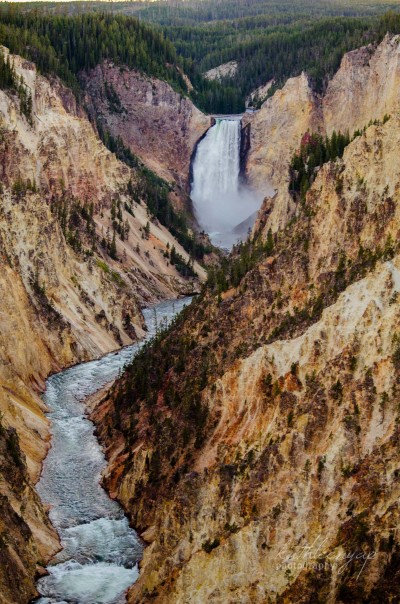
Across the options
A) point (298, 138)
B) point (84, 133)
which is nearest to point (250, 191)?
point (298, 138)

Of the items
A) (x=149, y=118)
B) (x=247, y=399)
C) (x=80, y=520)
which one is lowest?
(x=80, y=520)

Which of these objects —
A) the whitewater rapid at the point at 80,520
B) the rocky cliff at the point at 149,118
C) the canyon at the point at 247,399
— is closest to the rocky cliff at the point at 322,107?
the rocky cliff at the point at 149,118

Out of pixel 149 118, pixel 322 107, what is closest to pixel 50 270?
pixel 149 118

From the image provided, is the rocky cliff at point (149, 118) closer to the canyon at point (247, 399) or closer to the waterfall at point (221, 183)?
the waterfall at point (221, 183)

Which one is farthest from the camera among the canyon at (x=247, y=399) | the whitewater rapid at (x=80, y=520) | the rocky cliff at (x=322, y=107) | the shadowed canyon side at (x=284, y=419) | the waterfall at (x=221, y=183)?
the waterfall at (x=221, y=183)

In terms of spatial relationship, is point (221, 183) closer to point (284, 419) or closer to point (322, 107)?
point (322, 107)

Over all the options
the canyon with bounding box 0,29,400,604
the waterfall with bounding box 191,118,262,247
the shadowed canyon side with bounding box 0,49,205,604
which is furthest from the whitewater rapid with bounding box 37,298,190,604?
the waterfall with bounding box 191,118,262,247

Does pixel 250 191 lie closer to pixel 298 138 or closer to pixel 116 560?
pixel 298 138

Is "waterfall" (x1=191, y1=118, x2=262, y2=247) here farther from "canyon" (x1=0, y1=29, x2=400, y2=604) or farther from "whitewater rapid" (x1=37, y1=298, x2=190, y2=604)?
"whitewater rapid" (x1=37, y1=298, x2=190, y2=604)
